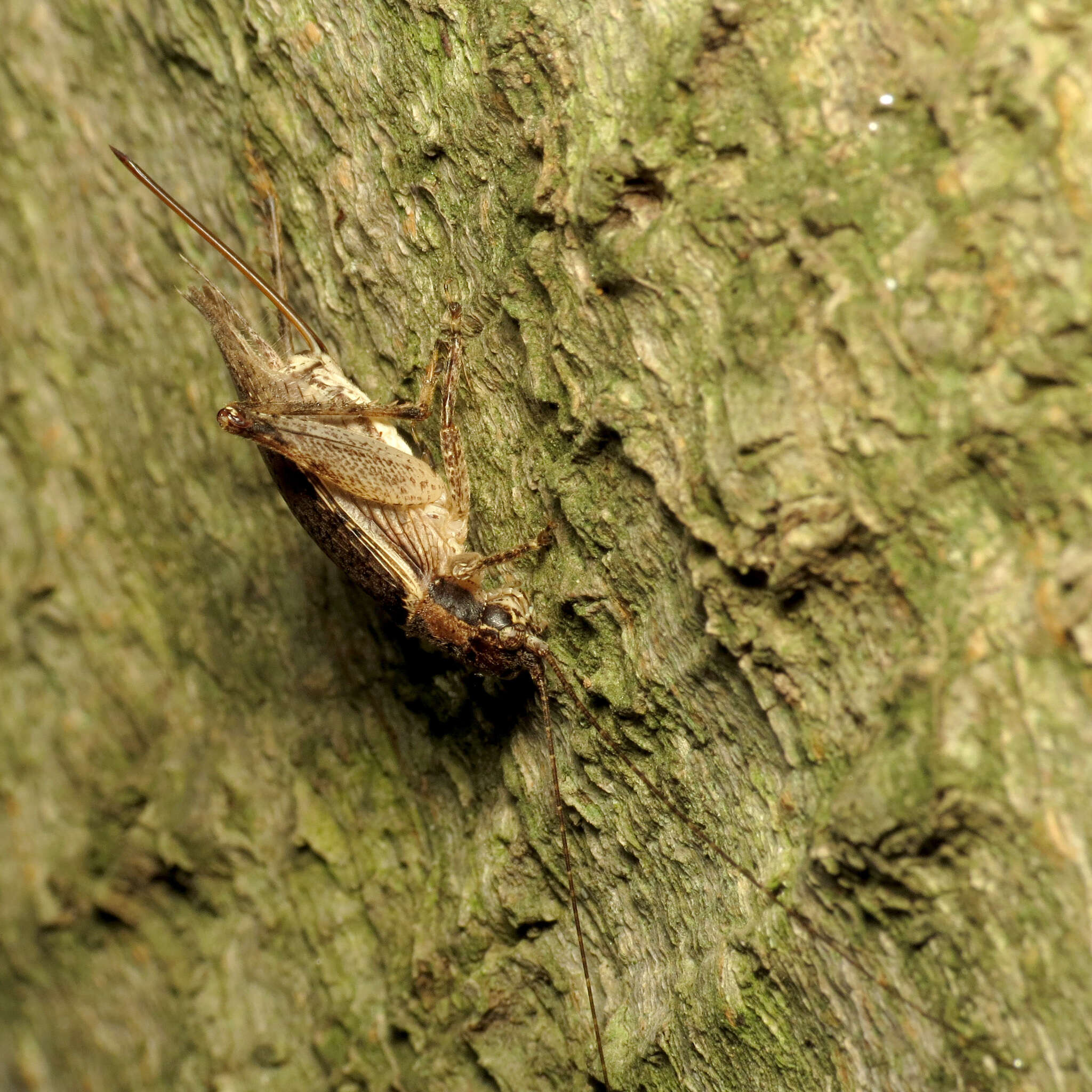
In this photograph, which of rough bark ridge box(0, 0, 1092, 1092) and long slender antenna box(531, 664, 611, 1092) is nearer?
rough bark ridge box(0, 0, 1092, 1092)

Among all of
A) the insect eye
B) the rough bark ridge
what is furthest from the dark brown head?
the rough bark ridge

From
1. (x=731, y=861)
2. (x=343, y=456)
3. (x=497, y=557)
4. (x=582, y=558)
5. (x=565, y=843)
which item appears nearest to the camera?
(x=731, y=861)

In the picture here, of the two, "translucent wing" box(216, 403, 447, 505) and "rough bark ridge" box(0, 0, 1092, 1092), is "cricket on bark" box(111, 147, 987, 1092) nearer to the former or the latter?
"translucent wing" box(216, 403, 447, 505)

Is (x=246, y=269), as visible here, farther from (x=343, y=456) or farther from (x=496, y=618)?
(x=496, y=618)

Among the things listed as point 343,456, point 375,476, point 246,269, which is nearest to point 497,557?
point 375,476

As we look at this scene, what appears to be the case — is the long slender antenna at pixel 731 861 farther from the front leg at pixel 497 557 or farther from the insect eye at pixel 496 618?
the front leg at pixel 497 557

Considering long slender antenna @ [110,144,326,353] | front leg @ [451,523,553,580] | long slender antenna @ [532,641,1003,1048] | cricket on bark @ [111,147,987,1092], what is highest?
long slender antenna @ [110,144,326,353]

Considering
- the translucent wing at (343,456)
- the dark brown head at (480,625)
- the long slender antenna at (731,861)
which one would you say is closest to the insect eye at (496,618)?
the dark brown head at (480,625)
